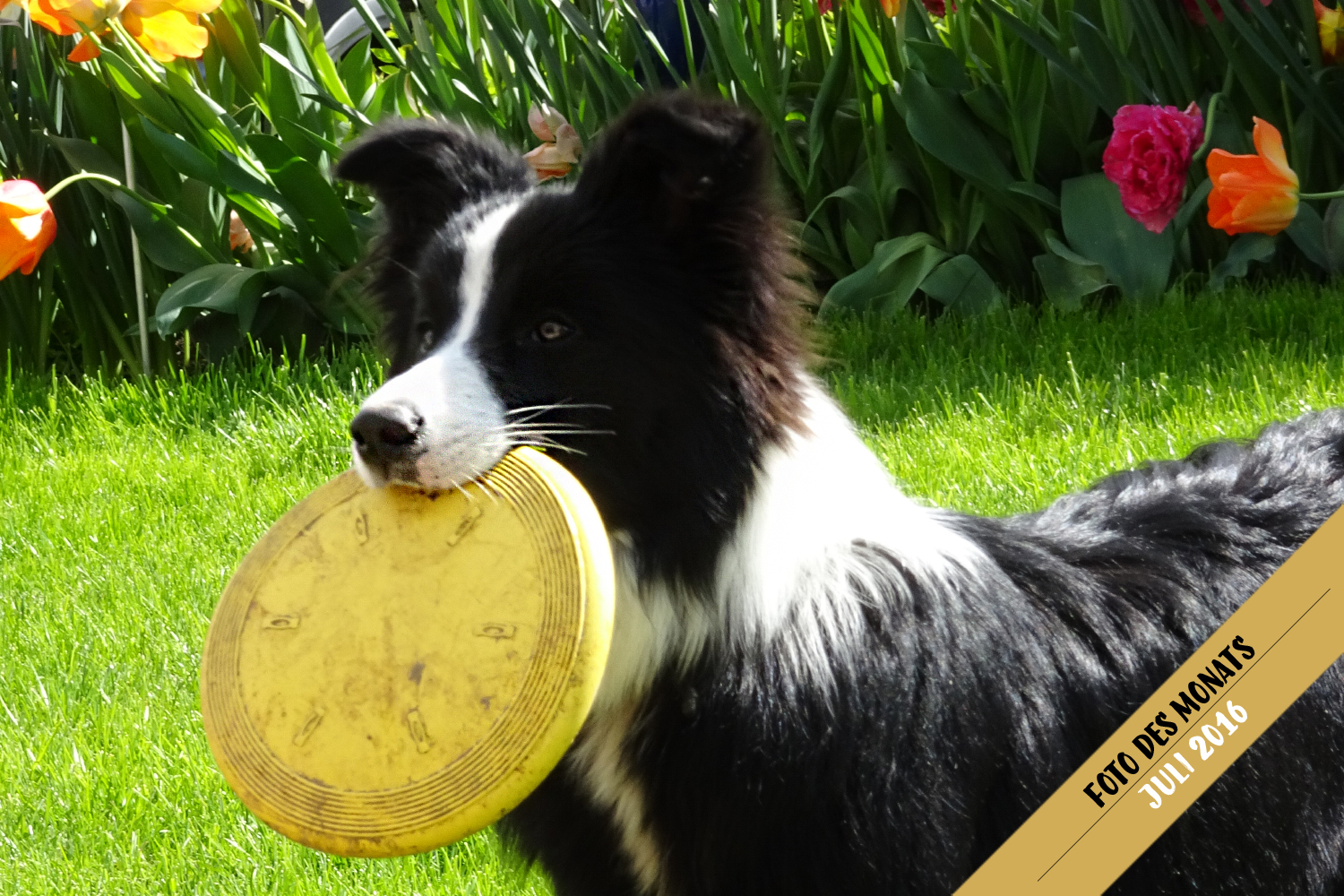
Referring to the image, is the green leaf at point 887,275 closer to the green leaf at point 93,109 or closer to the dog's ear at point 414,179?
the dog's ear at point 414,179

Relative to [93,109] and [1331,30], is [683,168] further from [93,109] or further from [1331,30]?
[93,109]

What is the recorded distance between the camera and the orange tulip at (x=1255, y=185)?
450cm

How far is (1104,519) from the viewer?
2.77 metres

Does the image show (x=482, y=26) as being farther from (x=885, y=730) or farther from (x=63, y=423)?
(x=885, y=730)

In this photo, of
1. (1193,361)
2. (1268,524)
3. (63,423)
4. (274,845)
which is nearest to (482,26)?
(63,423)

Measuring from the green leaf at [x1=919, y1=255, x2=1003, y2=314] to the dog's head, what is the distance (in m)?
3.46

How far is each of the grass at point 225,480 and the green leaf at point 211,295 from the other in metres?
0.27

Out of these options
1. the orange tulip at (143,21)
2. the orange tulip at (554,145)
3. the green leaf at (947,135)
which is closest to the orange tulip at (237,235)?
the orange tulip at (143,21)

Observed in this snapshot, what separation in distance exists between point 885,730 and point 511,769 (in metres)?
0.61

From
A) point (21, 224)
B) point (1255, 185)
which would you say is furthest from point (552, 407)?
A: point (21, 224)

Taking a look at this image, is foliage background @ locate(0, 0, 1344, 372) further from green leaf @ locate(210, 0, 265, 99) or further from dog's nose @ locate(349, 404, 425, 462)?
dog's nose @ locate(349, 404, 425, 462)

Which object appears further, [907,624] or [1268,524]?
[1268,524]

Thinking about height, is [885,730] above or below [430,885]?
above

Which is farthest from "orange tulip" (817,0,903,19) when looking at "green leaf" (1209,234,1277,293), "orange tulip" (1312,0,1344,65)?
"green leaf" (1209,234,1277,293)
